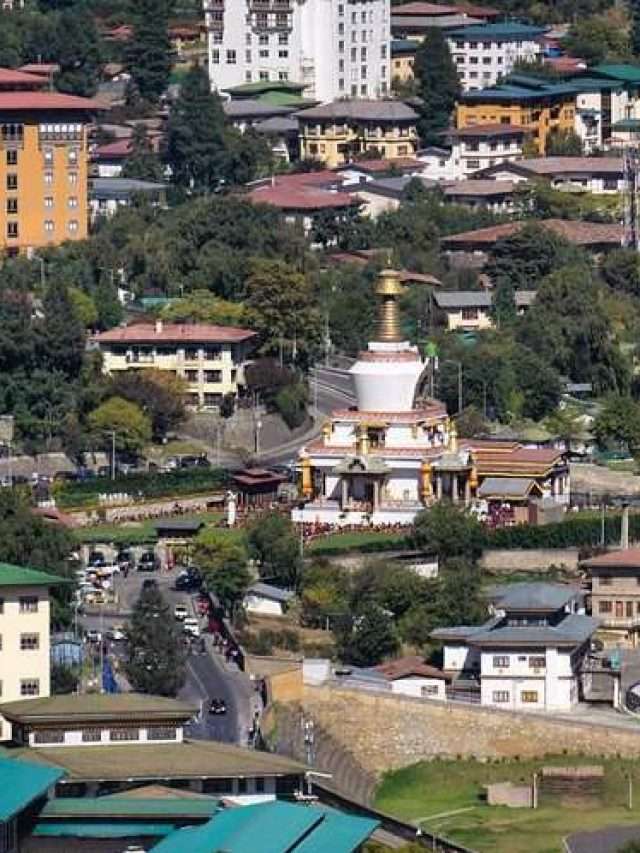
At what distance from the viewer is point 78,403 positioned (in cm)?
7388

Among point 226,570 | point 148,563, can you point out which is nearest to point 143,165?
point 148,563

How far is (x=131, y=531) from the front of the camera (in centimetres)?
6825

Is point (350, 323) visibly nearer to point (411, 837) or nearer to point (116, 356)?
point (116, 356)

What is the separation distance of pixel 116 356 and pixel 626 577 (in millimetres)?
14895

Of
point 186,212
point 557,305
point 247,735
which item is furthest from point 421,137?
point 247,735

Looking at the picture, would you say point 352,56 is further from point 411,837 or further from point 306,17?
point 411,837

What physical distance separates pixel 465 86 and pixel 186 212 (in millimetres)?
16745

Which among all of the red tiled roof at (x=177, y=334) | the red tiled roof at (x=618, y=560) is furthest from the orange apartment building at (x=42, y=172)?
the red tiled roof at (x=618, y=560)

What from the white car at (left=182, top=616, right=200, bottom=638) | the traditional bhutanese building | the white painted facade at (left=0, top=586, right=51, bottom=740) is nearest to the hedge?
the traditional bhutanese building

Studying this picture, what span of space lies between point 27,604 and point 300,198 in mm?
36895

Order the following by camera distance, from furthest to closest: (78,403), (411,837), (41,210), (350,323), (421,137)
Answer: (421,137)
(41,210)
(350,323)
(78,403)
(411,837)

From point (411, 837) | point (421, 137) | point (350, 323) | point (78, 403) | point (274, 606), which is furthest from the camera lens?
point (421, 137)

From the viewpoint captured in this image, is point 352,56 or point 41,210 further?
point 352,56

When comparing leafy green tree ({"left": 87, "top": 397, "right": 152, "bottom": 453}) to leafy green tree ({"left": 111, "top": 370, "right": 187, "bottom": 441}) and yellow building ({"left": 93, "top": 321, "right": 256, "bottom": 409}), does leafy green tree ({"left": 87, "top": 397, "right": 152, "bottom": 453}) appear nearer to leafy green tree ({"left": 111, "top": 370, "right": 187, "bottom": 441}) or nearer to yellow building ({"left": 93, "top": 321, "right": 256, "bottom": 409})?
leafy green tree ({"left": 111, "top": 370, "right": 187, "bottom": 441})
